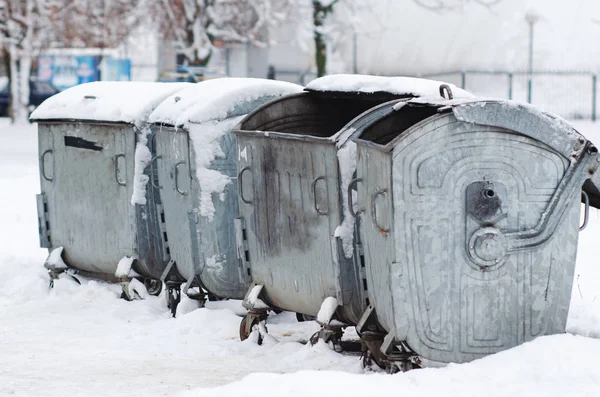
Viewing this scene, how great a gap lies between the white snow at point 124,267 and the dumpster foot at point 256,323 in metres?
1.65

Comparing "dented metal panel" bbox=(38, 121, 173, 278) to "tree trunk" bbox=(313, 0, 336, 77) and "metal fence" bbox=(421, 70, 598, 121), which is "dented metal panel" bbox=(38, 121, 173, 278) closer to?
"metal fence" bbox=(421, 70, 598, 121)

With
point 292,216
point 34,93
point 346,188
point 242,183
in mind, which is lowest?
point 34,93

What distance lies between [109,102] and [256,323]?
246 cm

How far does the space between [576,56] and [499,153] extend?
4344cm

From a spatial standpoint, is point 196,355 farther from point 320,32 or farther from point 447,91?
point 320,32

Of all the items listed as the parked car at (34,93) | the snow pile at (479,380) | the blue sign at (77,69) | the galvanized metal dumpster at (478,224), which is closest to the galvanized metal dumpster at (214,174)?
the galvanized metal dumpster at (478,224)

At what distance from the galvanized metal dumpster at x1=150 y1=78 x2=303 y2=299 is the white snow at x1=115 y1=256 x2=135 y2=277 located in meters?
0.73

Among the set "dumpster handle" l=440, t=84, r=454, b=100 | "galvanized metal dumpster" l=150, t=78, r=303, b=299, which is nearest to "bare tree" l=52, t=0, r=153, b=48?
"galvanized metal dumpster" l=150, t=78, r=303, b=299

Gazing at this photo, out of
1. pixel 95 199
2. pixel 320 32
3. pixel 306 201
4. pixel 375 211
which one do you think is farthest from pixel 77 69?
pixel 375 211

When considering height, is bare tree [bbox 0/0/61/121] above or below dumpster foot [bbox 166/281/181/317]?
above

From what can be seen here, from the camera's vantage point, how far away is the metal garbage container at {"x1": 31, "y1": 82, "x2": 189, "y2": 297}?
9.34 m

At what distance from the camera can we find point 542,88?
37.8 metres

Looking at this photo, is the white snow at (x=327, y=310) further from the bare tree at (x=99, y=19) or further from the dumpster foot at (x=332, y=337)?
the bare tree at (x=99, y=19)

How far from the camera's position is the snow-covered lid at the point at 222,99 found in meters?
8.48
